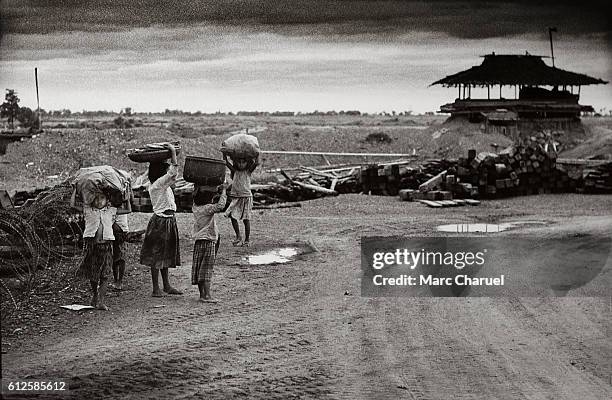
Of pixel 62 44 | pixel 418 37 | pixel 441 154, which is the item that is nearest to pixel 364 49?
pixel 418 37

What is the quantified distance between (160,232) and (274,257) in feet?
4.79

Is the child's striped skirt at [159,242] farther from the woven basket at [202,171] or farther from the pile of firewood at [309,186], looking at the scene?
the pile of firewood at [309,186]

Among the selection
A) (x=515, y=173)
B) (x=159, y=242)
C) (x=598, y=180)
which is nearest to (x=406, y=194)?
(x=515, y=173)

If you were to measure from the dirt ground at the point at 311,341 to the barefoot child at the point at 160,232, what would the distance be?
296 mm

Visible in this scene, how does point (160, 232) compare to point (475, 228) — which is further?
point (475, 228)

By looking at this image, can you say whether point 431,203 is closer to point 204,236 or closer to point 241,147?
point 241,147

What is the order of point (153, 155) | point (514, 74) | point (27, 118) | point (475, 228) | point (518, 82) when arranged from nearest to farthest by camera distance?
point (153, 155)
point (27, 118)
point (475, 228)
point (514, 74)
point (518, 82)

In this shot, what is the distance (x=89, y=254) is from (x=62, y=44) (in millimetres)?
1922

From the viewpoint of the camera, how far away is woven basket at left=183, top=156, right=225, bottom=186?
687 cm

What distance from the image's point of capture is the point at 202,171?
691 cm

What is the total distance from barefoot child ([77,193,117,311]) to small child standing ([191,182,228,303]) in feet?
2.29

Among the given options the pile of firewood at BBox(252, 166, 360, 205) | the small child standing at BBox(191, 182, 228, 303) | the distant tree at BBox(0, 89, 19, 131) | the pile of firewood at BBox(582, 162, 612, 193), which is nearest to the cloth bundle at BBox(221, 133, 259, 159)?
the small child standing at BBox(191, 182, 228, 303)

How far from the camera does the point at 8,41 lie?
7.09 meters

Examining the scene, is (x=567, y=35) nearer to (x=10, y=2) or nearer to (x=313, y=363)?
(x=313, y=363)
